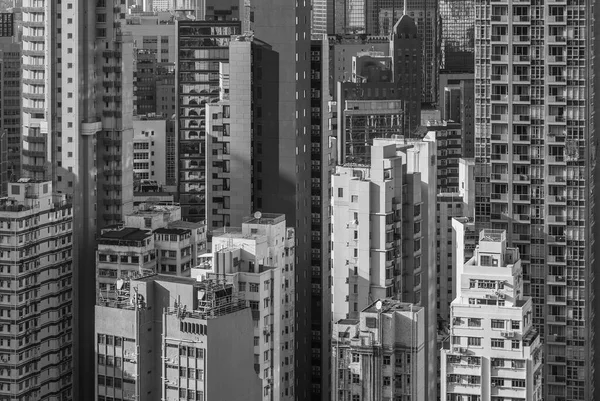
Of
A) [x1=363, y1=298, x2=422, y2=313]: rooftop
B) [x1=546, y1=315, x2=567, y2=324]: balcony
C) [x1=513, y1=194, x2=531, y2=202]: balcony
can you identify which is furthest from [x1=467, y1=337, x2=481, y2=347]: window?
[x1=513, y1=194, x2=531, y2=202]: balcony

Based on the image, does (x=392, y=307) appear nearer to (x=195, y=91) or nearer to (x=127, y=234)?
(x=127, y=234)

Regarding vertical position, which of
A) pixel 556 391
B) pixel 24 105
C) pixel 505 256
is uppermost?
pixel 24 105

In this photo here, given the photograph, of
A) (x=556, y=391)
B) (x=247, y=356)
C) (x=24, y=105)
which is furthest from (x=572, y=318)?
(x=24, y=105)

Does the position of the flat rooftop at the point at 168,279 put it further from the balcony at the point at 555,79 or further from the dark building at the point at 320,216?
the balcony at the point at 555,79

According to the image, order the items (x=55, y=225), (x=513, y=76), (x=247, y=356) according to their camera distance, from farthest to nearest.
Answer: (x=55, y=225)
(x=513, y=76)
(x=247, y=356)

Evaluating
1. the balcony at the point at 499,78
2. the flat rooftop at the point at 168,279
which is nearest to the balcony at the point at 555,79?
the balcony at the point at 499,78

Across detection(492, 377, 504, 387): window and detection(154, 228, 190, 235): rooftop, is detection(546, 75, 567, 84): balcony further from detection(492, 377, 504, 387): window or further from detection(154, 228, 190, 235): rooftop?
detection(154, 228, 190, 235): rooftop

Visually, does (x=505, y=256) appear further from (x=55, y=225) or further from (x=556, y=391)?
(x=55, y=225)
